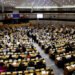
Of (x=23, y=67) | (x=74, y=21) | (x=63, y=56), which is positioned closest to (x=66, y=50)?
(x=63, y=56)

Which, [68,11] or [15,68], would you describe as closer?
[15,68]

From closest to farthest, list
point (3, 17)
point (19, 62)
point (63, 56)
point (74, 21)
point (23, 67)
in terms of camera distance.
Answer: point (23, 67)
point (19, 62)
point (63, 56)
point (74, 21)
point (3, 17)

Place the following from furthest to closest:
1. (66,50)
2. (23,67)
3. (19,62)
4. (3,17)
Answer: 1. (3,17)
2. (66,50)
3. (19,62)
4. (23,67)

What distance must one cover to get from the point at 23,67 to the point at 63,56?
4.00 m

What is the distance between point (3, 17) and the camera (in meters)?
43.8

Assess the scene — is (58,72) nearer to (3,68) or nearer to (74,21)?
(3,68)

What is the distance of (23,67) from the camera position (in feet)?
48.7

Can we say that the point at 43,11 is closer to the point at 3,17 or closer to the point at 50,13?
the point at 50,13

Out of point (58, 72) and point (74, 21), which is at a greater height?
point (58, 72)

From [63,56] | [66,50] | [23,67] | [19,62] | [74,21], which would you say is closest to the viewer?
[23,67]

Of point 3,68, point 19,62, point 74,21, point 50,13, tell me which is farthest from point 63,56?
point 50,13

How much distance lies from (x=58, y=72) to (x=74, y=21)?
26922mm

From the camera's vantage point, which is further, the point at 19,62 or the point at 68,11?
the point at 68,11

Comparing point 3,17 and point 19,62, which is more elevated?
point 19,62
